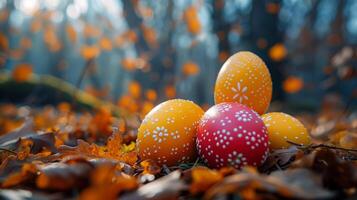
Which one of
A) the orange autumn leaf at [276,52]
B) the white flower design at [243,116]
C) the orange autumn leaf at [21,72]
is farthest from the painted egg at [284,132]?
the orange autumn leaf at [21,72]

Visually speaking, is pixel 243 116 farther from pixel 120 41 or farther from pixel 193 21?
pixel 120 41

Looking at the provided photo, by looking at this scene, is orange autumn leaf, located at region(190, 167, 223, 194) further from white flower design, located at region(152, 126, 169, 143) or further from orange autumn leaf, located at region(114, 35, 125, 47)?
orange autumn leaf, located at region(114, 35, 125, 47)

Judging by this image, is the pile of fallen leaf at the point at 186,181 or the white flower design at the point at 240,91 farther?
the white flower design at the point at 240,91

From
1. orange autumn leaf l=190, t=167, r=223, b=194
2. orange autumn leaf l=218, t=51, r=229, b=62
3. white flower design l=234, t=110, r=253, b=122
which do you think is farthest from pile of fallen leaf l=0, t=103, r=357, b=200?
orange autumn leaf l=218, t=51, r=229, b=62

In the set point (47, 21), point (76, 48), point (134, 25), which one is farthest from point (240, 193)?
point (76, 48)

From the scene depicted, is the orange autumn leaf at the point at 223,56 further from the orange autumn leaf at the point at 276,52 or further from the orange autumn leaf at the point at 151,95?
the orange autumn leaf at the point at 151,95

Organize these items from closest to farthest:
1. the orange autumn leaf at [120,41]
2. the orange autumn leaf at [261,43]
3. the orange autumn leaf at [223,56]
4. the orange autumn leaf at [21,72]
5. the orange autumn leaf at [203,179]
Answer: the orange autumn leaf at [203,179] → the orange autumn leaf at [21,72] → the orange autumn leaf at [261,43] → the orange autumn leaf at [223,56] → the orange autumn leaf at [120,41]

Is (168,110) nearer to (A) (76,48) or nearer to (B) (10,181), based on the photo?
(B) (10,181)
